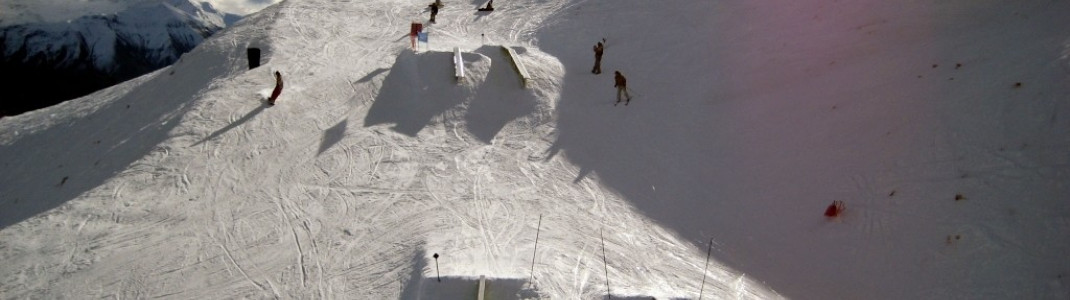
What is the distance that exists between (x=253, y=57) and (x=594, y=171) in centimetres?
1528

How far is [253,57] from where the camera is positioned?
23.8 metres

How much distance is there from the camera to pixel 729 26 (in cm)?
2403

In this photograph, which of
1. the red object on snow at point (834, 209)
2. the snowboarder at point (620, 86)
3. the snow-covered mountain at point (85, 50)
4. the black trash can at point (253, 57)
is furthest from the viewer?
the snow-covered mountain at point (85, 50)

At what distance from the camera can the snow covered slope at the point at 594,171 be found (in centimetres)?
1159

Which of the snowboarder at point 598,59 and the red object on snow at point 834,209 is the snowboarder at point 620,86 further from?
the red object on snow at point 834,209

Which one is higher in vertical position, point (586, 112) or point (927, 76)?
point (927, 76)

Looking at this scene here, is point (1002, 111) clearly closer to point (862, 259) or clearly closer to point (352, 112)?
point (862, 259)

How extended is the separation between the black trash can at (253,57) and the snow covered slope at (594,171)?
2.56ft

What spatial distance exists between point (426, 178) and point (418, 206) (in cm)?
158

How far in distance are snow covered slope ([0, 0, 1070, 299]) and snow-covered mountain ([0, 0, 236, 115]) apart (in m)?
82.7

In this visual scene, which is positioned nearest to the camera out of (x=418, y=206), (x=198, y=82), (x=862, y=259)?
(x=862, y=259)

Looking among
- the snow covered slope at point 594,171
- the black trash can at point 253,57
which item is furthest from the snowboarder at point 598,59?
the black trash can at point 253,57

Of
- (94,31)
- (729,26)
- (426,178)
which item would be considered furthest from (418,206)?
(94,31)

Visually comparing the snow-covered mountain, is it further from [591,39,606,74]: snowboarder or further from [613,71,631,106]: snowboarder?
[613,71,631,106]: snowboarder
